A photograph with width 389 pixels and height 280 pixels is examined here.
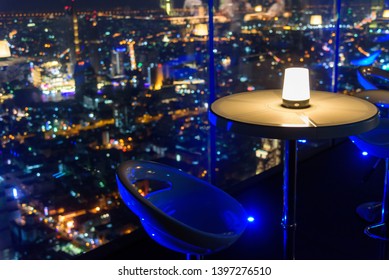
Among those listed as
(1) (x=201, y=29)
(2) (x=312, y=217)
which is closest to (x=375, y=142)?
(2) (x=312, y=217)

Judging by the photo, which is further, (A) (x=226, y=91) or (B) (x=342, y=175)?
(B) (x=342, y=175)

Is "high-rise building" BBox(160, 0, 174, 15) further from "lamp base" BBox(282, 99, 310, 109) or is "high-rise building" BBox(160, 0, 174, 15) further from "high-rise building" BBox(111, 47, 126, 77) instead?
"lamp base" BBox(282, 99, 310, 109)

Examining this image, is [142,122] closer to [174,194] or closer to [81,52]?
[81,52]

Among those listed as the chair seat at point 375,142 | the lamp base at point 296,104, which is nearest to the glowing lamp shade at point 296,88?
the lamp base at point 296,104

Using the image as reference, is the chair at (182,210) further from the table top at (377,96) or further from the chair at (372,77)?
the chair at (372,77)
